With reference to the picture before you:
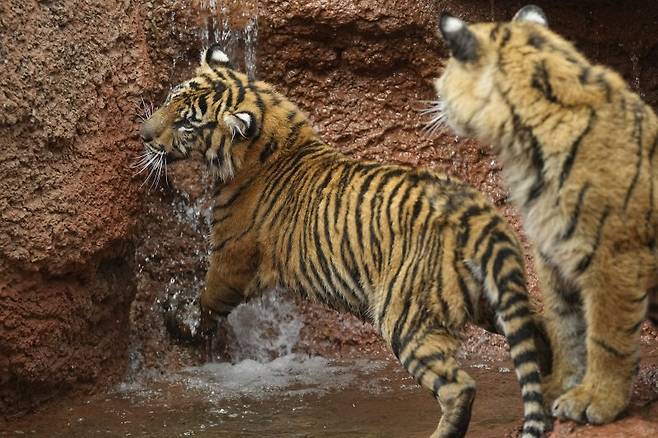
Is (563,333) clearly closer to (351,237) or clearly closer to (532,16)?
(351,237)

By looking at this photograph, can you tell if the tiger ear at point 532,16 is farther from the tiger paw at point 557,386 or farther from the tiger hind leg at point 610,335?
the tiger paw at point 557,386

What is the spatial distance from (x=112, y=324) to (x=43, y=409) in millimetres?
652

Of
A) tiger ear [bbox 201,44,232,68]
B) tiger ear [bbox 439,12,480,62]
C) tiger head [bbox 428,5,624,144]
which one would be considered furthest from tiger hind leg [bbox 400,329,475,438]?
tiger ear [bbox 201,44,232,68]

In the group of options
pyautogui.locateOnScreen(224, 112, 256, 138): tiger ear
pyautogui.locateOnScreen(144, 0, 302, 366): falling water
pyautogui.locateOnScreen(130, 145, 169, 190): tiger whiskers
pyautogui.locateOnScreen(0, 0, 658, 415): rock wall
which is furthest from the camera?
pyautogui.locateOnScreen(144, 0, 302, 366): falling water

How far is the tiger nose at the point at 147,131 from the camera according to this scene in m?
6.00

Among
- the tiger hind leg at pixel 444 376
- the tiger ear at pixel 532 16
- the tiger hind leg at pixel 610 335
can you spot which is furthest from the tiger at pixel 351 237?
the tiger ear at pixel 532 16

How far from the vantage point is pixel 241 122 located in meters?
5.82

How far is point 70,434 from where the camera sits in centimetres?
562

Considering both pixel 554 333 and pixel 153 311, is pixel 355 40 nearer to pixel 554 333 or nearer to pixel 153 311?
pixel 153 311

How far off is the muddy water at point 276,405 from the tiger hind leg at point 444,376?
33 centimetres

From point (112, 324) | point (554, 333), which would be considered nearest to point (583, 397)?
point (554, 333)

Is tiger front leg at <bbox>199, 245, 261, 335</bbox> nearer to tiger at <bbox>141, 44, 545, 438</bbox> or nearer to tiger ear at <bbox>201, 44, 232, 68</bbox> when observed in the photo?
tiger at <bbox>141, 44, 545, 438</bbox>

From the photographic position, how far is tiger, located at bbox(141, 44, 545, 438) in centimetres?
482

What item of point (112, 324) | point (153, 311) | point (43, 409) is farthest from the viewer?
point (153, 311)
